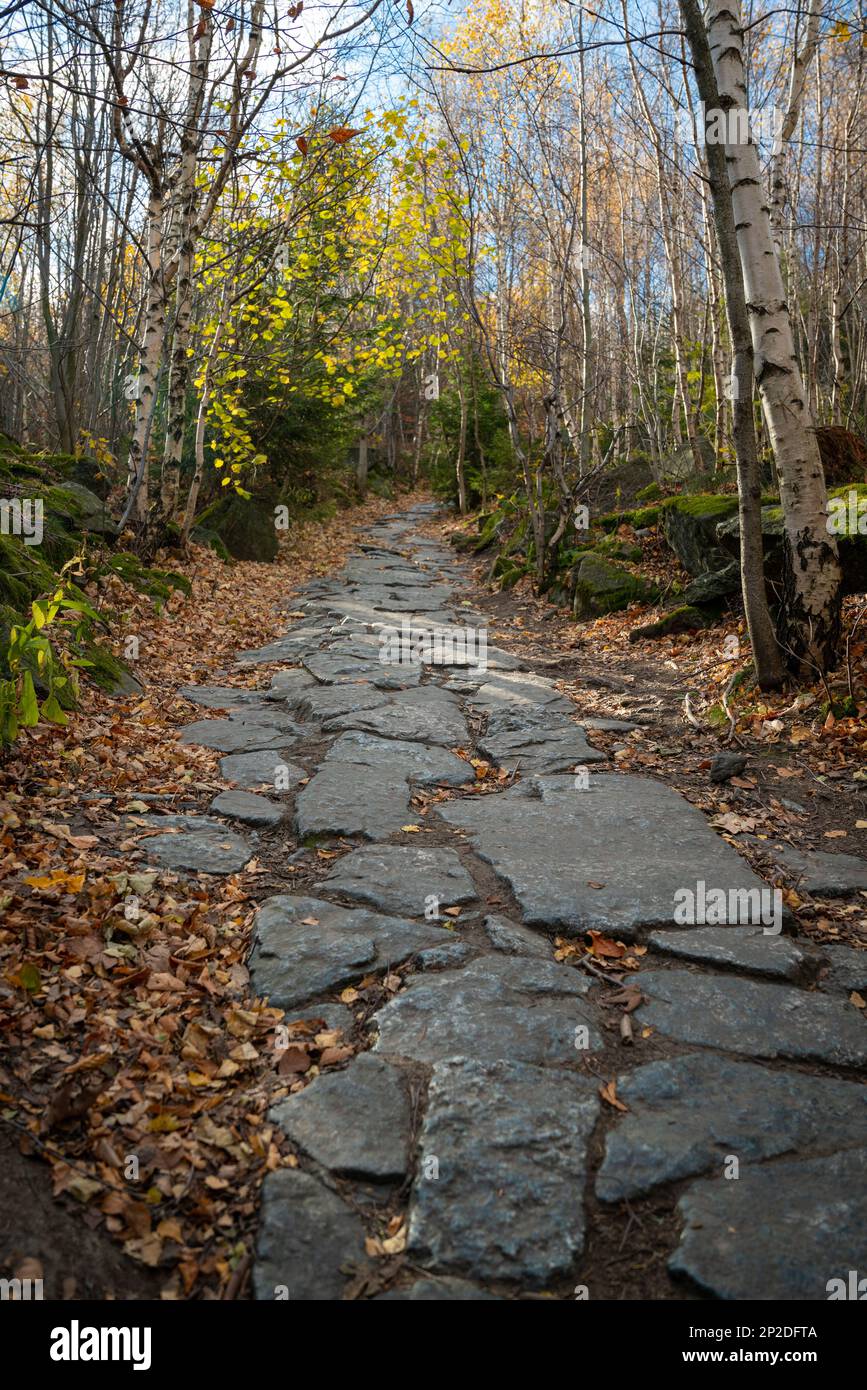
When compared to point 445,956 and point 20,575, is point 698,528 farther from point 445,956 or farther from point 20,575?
point 445,956

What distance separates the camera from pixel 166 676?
7.14 m

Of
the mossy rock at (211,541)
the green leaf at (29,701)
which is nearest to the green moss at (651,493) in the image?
the mossy rock at (211,541)

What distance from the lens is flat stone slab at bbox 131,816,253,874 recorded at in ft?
12.7

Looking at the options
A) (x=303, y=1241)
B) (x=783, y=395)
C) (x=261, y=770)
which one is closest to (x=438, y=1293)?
(x=303, y=1241)

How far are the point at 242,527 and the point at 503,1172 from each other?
12.9m

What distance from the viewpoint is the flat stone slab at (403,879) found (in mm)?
3693

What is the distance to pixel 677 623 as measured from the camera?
8.29 meters

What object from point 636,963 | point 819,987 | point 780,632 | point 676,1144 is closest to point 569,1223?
point 676,1144

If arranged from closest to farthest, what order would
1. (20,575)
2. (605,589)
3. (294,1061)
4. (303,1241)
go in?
1. (303,1241)
2. (294,1061)
3. (20,575)
4. (605,589)

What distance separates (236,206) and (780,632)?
363 inches

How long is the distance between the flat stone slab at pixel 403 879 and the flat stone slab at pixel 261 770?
106 cm

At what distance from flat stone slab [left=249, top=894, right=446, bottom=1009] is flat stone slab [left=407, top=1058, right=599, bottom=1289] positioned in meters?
0.64

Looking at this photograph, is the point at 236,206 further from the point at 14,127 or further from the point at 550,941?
the point at 550,941

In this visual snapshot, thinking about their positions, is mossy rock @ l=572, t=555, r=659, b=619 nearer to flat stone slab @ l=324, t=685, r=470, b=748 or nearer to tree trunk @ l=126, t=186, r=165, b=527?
→ flat stone slab @ l=324, t=685, r=470, b=748
